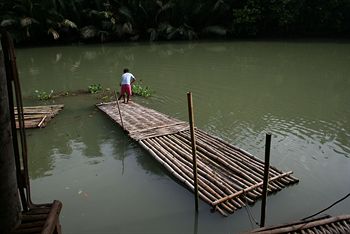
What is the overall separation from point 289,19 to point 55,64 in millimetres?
12513

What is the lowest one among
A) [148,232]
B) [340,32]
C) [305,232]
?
[148,232]

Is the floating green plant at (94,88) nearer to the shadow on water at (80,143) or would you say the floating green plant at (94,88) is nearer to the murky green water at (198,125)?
the murky green water at (198,125)

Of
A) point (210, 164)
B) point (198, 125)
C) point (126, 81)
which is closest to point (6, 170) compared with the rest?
point (210, 164)

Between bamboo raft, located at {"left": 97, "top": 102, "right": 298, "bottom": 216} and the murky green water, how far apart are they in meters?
0.17

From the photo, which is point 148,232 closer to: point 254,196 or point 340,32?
point 254,196

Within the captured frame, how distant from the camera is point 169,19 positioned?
74.2 ft

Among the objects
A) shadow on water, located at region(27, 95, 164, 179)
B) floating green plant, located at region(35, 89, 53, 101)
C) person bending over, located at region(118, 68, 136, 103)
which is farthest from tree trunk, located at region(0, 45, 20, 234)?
floating green plant, located at region(35, 89, 53, 101)

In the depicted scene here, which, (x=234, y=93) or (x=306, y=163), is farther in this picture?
(x=234, y=93)

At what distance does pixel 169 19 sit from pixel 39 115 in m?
15.1

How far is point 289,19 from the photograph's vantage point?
20844 mm

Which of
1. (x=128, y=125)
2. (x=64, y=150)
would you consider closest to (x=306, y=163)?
(x=128, y=125)

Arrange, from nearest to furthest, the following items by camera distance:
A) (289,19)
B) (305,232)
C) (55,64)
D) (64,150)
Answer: (305,232)
(64,150)
(55,64)
(289,19)

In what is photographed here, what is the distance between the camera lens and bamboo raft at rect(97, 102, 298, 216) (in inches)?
199

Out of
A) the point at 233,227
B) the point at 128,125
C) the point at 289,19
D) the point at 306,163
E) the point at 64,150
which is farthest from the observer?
the point at 289,19
